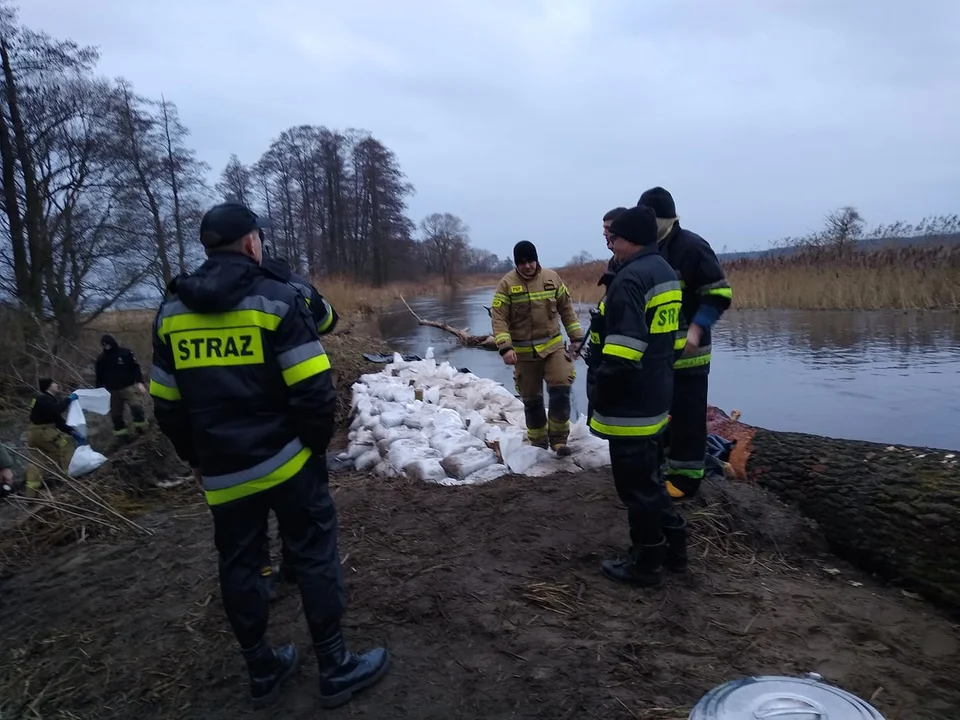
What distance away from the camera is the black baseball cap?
96.8 inches

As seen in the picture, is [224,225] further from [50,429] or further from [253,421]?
[50,429]

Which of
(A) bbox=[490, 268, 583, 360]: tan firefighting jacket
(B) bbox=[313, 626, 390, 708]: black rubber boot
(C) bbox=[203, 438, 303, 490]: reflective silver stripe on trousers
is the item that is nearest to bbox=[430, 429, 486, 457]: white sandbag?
(A) bbox=[490, 268, 583, 360]: tan firefighting jacket

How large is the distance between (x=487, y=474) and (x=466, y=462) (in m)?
0.20

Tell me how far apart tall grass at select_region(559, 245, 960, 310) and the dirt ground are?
37.5 feet

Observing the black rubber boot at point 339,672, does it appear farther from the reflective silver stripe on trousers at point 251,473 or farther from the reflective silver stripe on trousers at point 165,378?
the reflective silver stripe on trousers at point 165,378

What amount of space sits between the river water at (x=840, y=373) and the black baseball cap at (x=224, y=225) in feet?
20.6

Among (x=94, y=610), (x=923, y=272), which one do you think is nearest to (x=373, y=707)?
(x=94, y=610)

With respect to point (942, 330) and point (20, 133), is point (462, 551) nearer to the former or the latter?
point (942, 330)

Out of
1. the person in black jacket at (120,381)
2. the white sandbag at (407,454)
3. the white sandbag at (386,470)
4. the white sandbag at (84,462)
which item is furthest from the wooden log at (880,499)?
the person in black jacket at (120,381)

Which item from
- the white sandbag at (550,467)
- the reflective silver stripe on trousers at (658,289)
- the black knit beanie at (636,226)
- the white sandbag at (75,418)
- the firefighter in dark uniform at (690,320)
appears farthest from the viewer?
the white sandbag at (75,418)

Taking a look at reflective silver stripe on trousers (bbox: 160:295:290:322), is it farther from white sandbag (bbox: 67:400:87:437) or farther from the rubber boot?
white sandbag (bbox: 67:400:87:437)

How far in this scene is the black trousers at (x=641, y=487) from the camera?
3105mm

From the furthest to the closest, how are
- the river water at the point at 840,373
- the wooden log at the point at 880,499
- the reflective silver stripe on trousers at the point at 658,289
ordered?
the river water at the point at 840,373 < the wooden log at the point at 880,499 < the reflective silver stripe on trousers at the point at 658,289

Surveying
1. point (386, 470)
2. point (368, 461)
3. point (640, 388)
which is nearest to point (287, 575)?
point (640, 388)
